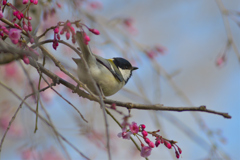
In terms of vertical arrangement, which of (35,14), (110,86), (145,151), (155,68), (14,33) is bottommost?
(145,151)

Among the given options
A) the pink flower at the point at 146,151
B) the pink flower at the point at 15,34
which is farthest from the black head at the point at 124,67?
the pink flower at the point at 15,34

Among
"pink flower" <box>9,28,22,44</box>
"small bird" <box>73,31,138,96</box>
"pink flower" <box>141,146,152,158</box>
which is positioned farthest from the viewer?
"small bird" <box>73,31,138,96</box>

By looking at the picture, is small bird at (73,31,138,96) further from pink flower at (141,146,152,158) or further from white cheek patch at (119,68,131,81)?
pink flower at (141,146,152,158)

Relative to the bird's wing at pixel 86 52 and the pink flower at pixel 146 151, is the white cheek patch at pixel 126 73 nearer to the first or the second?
the bird's wing at pixel 86 52

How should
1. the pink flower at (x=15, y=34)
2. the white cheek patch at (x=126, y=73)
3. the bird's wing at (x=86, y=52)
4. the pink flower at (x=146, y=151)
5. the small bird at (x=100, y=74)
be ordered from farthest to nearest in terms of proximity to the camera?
the white cheek patch at (x=126, y=73) < the small bird at (x=100, y=74) < the bird's wing at (x=86, y=52) < the pink flower at (x=146, y=151) < the pink flower at (x=15, y=34)

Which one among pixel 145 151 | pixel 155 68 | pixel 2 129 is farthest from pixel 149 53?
pixel 2 129

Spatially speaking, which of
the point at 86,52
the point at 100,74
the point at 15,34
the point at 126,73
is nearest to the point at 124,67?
the point at 126,73

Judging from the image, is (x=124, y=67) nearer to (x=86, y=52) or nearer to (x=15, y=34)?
(x=86, y=52)

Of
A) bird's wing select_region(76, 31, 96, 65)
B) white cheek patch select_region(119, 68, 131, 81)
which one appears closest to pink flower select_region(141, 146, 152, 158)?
bird's wing select_region(76, 31, 96, 65)

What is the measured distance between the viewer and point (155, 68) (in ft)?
12.4

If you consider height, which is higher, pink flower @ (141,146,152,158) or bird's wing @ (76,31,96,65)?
bird's wing @ (76,31,96,65)

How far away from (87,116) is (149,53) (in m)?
1.58

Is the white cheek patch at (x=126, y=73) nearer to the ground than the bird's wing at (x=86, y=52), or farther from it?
farther from it

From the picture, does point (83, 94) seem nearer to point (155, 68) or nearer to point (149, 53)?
point (155, 68)
